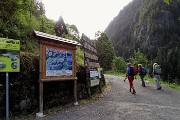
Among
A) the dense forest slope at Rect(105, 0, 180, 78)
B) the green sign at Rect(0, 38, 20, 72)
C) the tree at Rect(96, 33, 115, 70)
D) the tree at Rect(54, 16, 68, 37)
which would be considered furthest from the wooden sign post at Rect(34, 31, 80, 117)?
the dense forest slope at Rect(105, 0, 180, 78)

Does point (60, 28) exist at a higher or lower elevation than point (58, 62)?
higher

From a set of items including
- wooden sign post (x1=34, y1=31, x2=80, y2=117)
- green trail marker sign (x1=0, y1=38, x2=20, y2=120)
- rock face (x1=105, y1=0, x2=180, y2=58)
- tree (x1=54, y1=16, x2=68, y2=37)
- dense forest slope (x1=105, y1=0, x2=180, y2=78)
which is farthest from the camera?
rock face (x1=105, y1=0, x2=180, y2=58)

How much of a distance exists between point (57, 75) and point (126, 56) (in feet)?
537

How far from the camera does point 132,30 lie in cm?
19425

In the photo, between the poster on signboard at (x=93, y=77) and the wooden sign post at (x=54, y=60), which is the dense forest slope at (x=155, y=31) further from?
the wooden sign post at (x=54, y=60)

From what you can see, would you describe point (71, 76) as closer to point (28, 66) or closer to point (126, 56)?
point (28, 66)

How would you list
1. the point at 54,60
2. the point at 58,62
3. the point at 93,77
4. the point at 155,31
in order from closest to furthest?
the point at 54,60 < the point at 58,62 < the point at 93,77 < the point at 155,31

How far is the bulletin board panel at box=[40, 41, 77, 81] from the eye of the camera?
8516 mm

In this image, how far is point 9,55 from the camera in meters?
7.38

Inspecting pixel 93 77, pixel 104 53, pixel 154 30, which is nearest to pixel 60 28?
pixel 93 77

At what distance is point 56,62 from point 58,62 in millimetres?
136

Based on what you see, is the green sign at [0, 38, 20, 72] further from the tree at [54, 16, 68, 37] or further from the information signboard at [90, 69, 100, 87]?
the tree at [54, 16, 68, 37]

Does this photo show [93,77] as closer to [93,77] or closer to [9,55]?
[93,77]

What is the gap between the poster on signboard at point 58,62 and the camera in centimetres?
875
